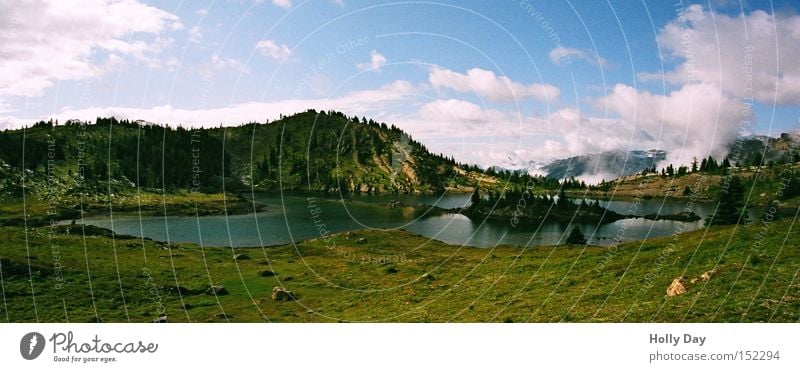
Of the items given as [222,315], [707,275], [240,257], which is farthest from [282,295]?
[707,275]

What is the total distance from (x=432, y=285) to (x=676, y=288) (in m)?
16.4

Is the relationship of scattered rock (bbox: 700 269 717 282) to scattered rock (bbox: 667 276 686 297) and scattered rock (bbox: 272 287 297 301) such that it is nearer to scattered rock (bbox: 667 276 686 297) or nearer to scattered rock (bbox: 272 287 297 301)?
scattered rock (bbox: 667 276 686 297)

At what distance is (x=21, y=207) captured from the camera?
93.9 metres

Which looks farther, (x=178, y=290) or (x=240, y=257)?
(x=240, y=257)

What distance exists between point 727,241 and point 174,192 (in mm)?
164341

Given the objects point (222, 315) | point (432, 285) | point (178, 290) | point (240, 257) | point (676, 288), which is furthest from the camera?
point (240, 257)

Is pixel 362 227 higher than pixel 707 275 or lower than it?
lower

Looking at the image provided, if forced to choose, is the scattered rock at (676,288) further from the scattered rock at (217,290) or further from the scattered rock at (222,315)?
the scattered rock at (217,290)

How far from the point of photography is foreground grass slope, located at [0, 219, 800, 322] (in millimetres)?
23859

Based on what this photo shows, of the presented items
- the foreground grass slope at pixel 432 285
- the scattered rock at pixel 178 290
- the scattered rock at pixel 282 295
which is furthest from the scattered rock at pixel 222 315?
the scattered rock at pixel 178 290

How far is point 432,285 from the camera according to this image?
119 feet

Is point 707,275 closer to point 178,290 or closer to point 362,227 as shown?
point 178,290
